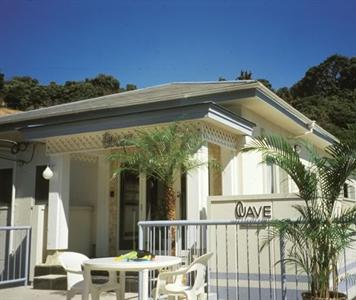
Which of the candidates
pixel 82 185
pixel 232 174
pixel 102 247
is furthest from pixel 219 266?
pixel 82 185

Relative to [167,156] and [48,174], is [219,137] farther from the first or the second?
[48,174]

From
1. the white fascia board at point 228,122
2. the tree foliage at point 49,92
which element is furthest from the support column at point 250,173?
the tree foliage at point 49,92

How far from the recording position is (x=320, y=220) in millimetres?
5422

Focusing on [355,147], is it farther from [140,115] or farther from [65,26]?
[65,26]

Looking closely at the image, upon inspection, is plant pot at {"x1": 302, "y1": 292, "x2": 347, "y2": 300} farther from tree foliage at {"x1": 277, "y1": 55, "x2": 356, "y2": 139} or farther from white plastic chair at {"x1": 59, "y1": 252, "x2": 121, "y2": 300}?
tree foliage at {"x1": 277, "y1": 55, "x2": 356, "y2": 139}

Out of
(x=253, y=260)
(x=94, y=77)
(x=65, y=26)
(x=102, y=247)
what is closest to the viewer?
(x=253, y=260)

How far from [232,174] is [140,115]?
232cm

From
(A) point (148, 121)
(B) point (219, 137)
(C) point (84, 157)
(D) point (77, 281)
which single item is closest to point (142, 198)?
(C) point (84, 157)

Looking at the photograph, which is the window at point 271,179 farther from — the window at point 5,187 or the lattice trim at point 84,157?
the window at point 5,187

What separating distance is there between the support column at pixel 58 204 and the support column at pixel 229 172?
3.59 metres

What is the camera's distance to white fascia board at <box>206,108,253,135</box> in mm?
8141

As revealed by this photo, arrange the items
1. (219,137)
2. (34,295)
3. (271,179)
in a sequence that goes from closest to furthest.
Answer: (34,295) < (219,137) < (271,179)

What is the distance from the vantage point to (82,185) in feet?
40.0

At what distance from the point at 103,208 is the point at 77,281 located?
5.00m
